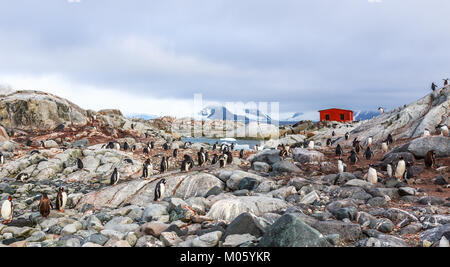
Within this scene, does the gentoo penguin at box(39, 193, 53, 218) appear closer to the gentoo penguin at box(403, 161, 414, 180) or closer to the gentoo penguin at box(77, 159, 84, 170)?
the gentoo penguin at box(77, 159, 84, 170)

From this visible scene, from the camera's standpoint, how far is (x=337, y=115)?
235 ft

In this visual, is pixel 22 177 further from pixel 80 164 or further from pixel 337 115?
pixel 337 115

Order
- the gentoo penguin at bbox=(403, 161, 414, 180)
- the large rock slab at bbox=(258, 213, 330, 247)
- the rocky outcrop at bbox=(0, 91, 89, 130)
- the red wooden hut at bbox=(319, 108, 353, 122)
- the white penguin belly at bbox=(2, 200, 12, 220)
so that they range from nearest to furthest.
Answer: the large rock slab at bbox=(258, 213, 330, 247)
the white penguin belly at bbox=(2, 200, 12, 220)
the gentoo penguin at bbox=(403, 161, 414, 180)
the rocky outcrop at bbox=(0, 91, 89, 130)
the red wooden hut at bbox=(319, 108, 353, 122)

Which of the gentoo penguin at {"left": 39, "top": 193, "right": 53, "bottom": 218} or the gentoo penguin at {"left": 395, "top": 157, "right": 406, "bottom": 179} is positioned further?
the gentoo penguin at {"left": 395, "top": 157, "right": 406, "bottom": 179}

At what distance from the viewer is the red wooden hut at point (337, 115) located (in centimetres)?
7125

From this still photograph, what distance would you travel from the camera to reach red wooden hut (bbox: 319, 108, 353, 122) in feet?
234

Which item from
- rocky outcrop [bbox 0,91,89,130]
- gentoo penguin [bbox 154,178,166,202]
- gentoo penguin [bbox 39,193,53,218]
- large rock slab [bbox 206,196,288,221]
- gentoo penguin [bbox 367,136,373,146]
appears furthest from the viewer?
rocky outcrop [bbox 0,91,89,130]

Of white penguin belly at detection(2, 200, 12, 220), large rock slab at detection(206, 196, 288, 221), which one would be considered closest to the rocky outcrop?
white penguin belly at detection(2, 200, 12, 220)

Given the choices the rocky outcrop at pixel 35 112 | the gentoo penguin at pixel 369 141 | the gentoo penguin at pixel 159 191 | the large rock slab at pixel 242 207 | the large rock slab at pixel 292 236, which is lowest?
the gentoo penguin at pixel 159 191

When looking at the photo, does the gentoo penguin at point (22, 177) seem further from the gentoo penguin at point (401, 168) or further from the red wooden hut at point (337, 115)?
the red wooden hut at point (337, 115)

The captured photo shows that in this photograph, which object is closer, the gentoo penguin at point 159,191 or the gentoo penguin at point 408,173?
the gentoo penguin at point 159,191

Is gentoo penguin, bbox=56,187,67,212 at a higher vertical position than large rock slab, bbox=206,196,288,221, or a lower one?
lower

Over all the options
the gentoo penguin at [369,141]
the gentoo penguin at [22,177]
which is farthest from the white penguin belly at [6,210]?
the gentoo penguin at [369,141]

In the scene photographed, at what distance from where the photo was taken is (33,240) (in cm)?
909
